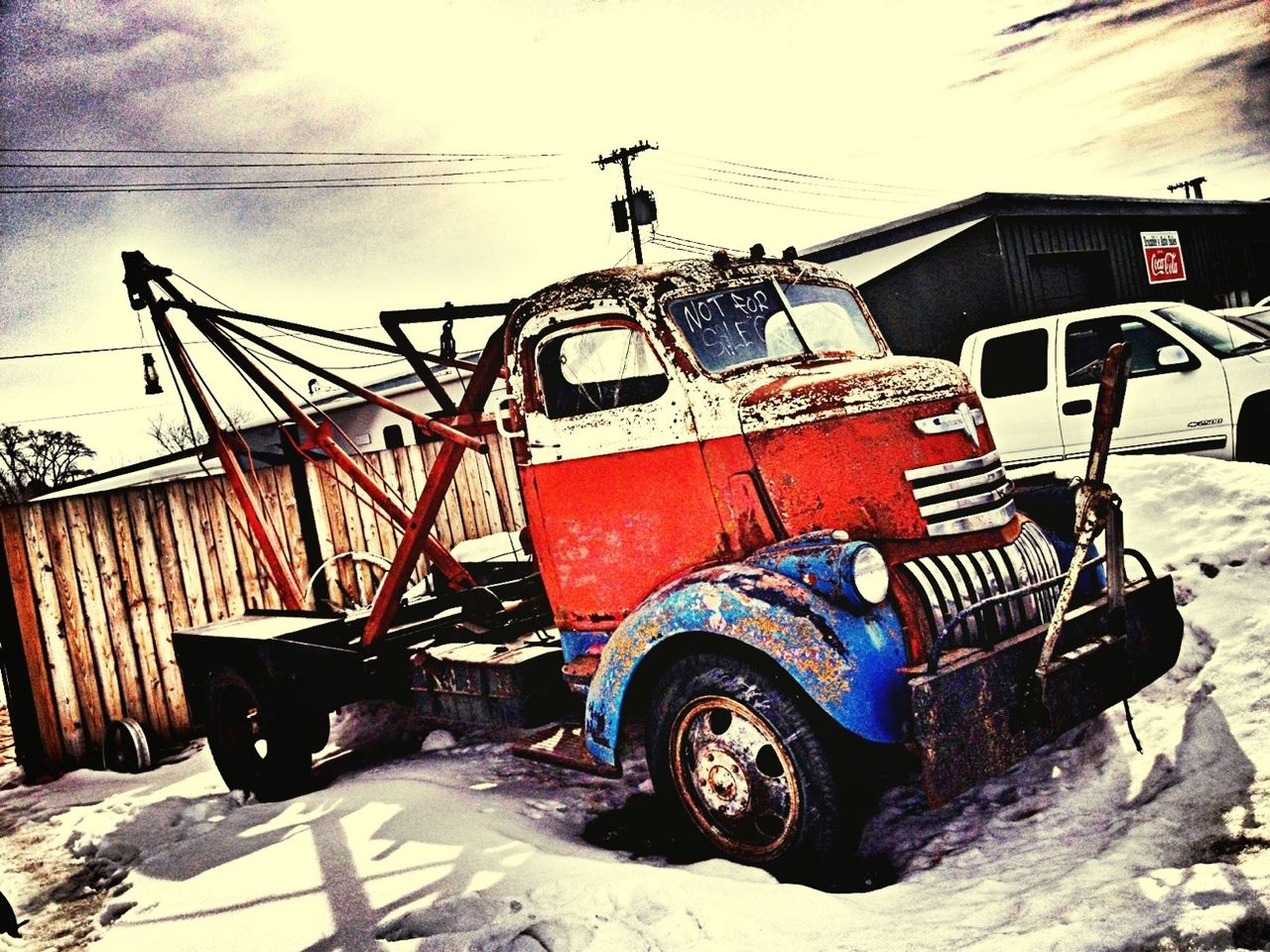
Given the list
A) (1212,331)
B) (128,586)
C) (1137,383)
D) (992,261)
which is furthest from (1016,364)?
(128,586)

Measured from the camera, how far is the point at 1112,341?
316 inches

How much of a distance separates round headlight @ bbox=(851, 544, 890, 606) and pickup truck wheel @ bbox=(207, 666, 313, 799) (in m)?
3.59

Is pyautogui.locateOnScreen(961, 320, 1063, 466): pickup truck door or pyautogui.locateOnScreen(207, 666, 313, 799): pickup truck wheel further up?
pyautogui.locateOnScreen(961, 320, 1063, 466): pickup truck door

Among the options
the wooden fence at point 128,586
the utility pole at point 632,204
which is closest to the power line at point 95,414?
the utility pole at point 632,204

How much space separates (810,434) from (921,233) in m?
11.1

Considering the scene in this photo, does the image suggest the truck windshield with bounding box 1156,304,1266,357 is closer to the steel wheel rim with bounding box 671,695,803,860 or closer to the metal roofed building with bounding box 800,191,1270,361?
the metal roofed building with bounding box 800,191,1270,361

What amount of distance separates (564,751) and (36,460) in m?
24.6

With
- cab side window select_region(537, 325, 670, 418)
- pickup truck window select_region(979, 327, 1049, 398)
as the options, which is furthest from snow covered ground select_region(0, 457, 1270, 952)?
pickup truck window select_region(979, 327, 1049, 398)

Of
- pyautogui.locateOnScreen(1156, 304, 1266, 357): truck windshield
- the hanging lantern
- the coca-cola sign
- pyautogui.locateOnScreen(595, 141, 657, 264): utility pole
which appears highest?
pyautogui.locateOnScreen(595, 141, 657, 264): utility pole

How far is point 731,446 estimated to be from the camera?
379 cm

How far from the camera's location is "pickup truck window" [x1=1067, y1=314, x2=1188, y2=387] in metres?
7.91

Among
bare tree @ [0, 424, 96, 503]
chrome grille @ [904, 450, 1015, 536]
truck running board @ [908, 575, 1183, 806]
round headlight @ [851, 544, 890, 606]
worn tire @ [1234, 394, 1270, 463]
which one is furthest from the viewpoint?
bare tree @ [0, 424, 96, 503]

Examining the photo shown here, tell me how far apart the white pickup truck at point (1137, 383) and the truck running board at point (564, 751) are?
5.11 metres

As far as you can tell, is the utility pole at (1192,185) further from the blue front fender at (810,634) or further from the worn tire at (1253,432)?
the blue front fender at (810,634)
